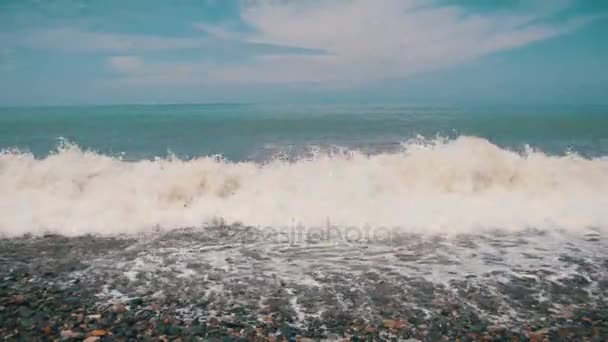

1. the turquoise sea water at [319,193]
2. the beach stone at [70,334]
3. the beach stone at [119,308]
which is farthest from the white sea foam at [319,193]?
the beach stone at [70,334]

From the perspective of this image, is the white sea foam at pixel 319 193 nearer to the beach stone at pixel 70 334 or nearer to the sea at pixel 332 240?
the sea at pixel 332 240

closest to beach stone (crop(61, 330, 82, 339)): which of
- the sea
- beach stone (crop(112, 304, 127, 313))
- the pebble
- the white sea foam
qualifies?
the pebble

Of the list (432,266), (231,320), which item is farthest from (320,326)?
(432,266)

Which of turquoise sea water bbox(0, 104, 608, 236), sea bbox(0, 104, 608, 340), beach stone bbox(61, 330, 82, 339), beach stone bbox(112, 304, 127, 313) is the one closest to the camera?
beach stone bbox(61, 330, 82, 339)

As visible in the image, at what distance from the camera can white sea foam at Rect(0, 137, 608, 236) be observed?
35.6ft

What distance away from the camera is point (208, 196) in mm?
12945

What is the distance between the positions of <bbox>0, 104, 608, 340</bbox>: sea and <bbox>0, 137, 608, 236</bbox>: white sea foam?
0.06m

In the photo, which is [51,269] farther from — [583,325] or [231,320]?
[583,325]

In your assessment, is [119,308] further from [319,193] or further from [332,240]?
[319,193]

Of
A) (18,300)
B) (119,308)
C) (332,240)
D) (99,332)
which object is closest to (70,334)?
(99,332)

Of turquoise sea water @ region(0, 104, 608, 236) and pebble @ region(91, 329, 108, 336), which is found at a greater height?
turquoise sea water @ region(0, 104, 608, 236)

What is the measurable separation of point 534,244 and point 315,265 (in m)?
4.70

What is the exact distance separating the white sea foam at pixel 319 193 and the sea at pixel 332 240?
6cm

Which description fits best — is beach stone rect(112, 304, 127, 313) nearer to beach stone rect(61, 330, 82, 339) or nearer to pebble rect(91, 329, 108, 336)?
pebble rect(91, 329, 108, 336)
